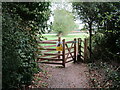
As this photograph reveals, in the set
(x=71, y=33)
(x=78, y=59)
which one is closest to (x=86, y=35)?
(x=71, y=33)

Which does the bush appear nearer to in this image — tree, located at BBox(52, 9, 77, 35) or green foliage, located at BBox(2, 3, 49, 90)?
tree, located at BBox(52, 9, 77, 35)

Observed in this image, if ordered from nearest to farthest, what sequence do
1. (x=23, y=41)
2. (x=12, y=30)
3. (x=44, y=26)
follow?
(x=12, y=30)
(x=23, y=41)
(x=44, y=26)

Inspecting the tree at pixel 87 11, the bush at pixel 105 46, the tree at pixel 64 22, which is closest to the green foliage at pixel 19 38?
the tree at pixel 64 22

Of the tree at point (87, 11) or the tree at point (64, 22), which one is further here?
the tree at point (64, 22)

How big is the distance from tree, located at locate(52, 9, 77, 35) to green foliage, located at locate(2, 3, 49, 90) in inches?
100

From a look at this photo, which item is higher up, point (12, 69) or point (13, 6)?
point (13, 6)

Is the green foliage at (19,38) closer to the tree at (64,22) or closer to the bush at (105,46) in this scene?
the tree at (64,22)

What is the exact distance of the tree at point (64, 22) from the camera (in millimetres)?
6034

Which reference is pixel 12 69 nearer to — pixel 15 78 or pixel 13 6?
pixel 15 78

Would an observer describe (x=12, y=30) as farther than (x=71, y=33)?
No

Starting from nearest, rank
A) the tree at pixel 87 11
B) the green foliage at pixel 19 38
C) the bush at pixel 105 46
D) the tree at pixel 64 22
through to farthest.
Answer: the green foliage at pixel 19 38, the bush at pixel 105 46, the tree at pixel 87 11, the tree at pixel 64 22

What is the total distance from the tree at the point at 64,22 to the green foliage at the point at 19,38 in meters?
2.54

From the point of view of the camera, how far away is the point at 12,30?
2.43m

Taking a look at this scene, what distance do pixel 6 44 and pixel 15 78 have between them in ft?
2.25
